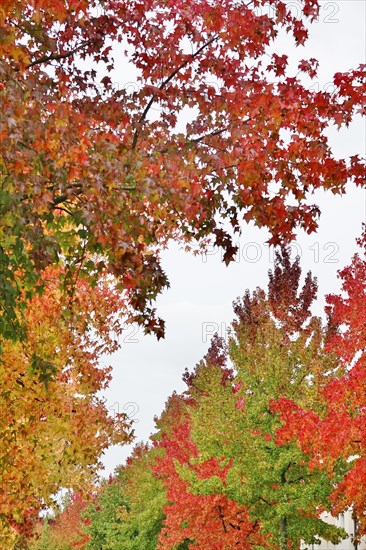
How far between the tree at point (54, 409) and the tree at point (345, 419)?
611 cm

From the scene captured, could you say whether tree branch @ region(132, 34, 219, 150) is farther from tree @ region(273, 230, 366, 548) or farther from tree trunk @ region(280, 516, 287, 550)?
tree trunk @ region(280, 516, 287, 550)

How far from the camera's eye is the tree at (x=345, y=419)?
24.6 meters

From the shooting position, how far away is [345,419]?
2473cm

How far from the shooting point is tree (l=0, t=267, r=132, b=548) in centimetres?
1855

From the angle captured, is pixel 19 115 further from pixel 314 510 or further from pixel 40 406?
pixel 314 510

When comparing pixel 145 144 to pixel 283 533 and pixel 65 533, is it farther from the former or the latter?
pixel 65 533

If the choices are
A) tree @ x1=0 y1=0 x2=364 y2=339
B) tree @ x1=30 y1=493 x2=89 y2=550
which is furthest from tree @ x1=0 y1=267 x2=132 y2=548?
→ tree @ x1=30 y1=493 x2=89 y2=550

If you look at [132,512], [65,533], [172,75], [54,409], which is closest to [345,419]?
[54,409]

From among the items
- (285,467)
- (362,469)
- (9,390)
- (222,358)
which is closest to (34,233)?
(9,390)

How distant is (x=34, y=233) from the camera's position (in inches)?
377

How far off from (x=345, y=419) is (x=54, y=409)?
8.73 metres

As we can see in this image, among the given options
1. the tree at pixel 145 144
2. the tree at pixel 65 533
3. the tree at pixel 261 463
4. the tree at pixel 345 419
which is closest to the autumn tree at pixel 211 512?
the tree at pixel 261 463

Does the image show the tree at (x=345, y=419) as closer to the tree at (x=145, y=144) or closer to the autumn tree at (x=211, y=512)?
the autumn tree at (x=211, y=512)

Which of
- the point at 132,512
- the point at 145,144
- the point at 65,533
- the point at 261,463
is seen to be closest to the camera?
the point at 145,144
